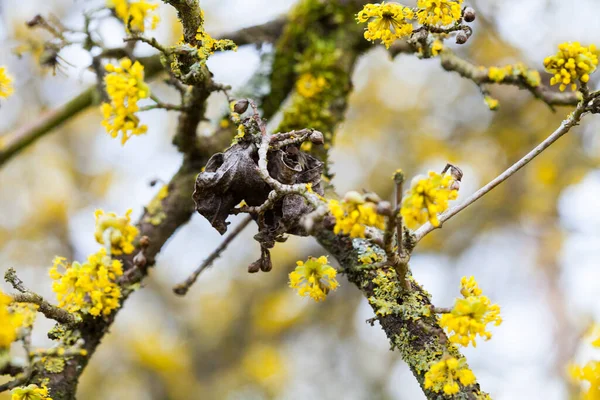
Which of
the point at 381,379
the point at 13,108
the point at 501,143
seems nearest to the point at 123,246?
the point at 501,143

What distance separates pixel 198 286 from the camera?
7.00 m

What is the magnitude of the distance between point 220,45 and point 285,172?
374 millimetres

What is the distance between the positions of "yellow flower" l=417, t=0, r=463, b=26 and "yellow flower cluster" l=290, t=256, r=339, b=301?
65 cm

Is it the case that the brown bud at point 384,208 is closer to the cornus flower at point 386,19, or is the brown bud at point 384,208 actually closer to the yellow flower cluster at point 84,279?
the cornus flower at point 386,19

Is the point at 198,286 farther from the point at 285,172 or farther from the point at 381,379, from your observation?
the point at 285,172

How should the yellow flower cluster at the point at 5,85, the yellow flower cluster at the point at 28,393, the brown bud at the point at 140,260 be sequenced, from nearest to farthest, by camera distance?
the yellow flower cluster at the point at 28,393
the yellow flower cluster at the point at 5,85
the brown bud at the point at 140,260

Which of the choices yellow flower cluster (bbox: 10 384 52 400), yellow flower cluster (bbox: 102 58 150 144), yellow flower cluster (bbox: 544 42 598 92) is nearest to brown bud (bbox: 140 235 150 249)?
yellow flower cluster (bbox: 102 58 150 144)

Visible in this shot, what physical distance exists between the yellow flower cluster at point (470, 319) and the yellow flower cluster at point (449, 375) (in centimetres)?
7

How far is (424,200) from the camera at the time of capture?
3.23ft

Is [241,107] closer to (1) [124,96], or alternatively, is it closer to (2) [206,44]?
(2) [206,44]

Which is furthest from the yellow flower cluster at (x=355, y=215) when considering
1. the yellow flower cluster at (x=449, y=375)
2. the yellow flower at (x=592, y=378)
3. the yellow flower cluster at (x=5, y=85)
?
the yellow flower cluster at (x=5, y=85)

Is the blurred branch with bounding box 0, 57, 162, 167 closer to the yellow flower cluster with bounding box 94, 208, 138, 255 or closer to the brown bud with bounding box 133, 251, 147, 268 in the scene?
the brown bud with bounding box 133, 251, 147, 268

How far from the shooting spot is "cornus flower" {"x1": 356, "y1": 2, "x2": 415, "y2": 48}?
1.24 meters

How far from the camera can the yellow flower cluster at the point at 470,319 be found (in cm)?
102
